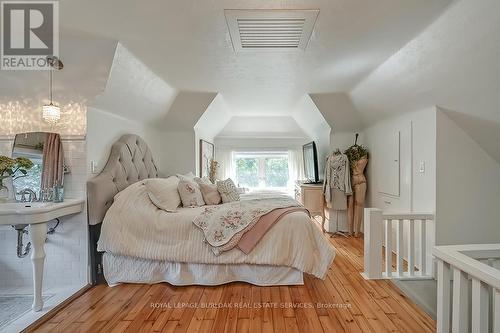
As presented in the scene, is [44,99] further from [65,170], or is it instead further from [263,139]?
[263,139]

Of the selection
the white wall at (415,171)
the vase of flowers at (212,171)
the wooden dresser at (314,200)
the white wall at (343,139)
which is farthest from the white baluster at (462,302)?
the vase of flowers at (212,171)

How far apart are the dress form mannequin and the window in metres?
2.14

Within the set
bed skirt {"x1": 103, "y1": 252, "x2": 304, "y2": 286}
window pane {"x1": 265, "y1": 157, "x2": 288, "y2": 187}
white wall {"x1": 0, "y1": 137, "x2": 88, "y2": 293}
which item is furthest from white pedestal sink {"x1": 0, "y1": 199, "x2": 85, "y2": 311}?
window pane {"x1": 265, "y1": 157, "x2": 288, "y2": 187}

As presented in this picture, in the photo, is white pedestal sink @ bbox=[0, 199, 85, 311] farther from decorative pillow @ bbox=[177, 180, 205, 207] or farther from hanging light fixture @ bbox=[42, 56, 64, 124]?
decorative pillow @ bbox=[177, 180, 205, 207]

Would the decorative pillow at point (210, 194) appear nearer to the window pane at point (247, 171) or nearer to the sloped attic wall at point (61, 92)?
the sloped attic wall at point (61, 92)

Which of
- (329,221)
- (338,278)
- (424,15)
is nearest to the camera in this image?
(424,15)

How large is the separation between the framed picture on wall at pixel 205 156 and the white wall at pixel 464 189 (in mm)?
3453

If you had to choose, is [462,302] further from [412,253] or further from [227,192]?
[227,192]

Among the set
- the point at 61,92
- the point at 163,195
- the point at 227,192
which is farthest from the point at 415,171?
the point at 61,92

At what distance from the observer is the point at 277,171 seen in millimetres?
6027

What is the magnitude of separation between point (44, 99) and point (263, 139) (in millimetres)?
4077

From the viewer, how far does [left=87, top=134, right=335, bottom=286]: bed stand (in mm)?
2273

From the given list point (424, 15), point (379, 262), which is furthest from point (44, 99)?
point (379, 262)

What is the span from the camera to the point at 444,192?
2.50 metres
